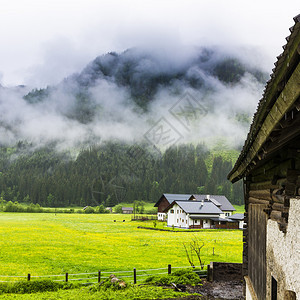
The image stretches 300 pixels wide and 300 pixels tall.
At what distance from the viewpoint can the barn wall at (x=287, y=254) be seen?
13.7 feet

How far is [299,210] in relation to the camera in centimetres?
415

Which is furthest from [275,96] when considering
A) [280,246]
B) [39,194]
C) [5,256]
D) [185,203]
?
[39,194]

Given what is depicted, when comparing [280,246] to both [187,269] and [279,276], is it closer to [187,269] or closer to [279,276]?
[279,276]

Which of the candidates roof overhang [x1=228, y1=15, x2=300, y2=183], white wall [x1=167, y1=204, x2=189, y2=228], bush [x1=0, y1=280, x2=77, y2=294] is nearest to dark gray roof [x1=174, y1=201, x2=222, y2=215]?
white wall [x1=167, y1=204, x2=189, y2=228]

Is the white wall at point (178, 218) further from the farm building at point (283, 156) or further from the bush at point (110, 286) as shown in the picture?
the farm building at point (283, 156)

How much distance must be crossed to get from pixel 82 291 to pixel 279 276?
1484 centimetres

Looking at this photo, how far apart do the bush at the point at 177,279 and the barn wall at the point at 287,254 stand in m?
14.4

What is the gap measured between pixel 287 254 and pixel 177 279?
1649 cm

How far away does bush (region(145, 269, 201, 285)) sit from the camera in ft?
64.0

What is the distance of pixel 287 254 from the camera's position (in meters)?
4.67

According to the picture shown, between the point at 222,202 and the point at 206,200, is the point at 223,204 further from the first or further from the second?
the point at 206,200

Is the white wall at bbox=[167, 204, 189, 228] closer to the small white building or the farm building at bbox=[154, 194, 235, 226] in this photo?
the small white building

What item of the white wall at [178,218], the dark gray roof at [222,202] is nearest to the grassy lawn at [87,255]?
the white wall at [178,218]

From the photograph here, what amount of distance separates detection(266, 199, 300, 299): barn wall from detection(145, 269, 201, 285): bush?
1443 centimetres
